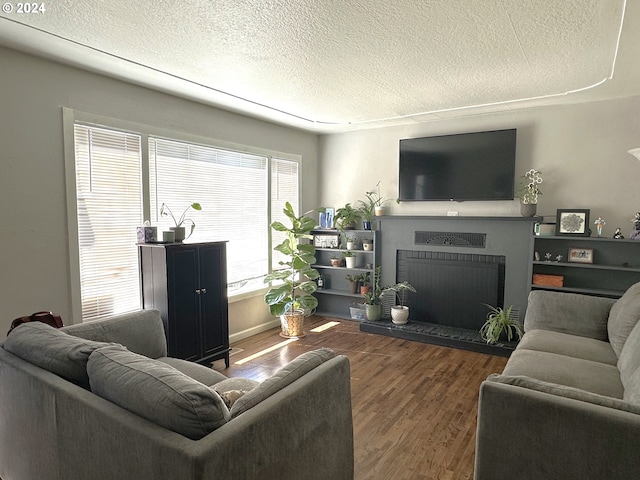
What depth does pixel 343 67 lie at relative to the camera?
300cm

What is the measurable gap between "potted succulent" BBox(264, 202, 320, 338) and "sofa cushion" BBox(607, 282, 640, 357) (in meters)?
2.88

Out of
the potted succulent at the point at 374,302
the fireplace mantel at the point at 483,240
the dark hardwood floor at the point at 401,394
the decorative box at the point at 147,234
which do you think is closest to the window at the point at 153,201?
the decorative box at the point at 147,234

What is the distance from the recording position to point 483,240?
4.43 meters

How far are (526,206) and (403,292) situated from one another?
1742mm

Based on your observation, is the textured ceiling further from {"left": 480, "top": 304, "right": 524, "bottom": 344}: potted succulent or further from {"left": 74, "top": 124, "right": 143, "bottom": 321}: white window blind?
{"left": 480, "top": 304, "right": 524, "bottom": 344}: potted succulent

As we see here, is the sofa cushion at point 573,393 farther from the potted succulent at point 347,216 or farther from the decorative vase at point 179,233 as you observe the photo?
the potted succulent at point 347,216

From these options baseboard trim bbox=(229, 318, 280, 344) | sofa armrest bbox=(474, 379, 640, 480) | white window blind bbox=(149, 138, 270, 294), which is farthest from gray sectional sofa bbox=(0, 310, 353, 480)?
baseboard trim bbox=(229, 318, 280, 344)

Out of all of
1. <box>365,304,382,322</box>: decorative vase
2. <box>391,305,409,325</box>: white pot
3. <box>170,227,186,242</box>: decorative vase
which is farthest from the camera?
<box>365,304,382,322</box>: decorative vase

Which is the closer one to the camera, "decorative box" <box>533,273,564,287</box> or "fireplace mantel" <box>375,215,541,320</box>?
"decorative box" <box>533,273,564,287</box>

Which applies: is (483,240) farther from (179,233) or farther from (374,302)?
(179,233)

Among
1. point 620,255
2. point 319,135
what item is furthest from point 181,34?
point 620,255

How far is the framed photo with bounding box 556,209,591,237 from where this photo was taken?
3822 millimetres

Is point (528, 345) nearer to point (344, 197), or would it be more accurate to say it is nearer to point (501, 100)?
point (501, 100)

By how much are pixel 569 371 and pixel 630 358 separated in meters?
0.30
